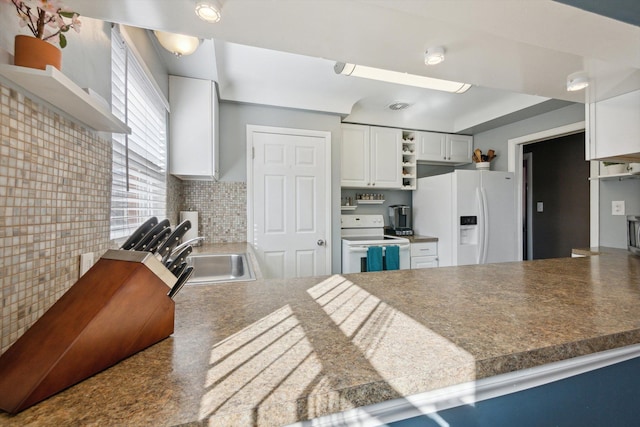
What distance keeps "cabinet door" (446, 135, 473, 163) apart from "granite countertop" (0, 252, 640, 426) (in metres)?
3.19

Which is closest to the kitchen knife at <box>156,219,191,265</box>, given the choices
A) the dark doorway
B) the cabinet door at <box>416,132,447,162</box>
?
the cabinet door at <box>416,132,447,162</box>

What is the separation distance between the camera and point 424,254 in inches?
133

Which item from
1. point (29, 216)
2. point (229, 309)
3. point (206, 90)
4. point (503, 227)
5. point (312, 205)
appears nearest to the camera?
point (29, 216)

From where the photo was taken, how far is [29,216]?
60cm

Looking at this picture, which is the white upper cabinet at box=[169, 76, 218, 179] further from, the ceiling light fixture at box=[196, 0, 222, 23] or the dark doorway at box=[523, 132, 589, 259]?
the dark doorway at box=[523, 132, 589, 259]

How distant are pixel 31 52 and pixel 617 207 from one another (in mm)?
3782

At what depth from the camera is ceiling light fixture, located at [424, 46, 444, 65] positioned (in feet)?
3.51

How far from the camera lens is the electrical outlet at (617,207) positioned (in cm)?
246

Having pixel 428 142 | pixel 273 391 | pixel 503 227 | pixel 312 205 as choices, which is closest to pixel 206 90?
pixel 312 205

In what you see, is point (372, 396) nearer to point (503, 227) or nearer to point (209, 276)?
point (209, 276)

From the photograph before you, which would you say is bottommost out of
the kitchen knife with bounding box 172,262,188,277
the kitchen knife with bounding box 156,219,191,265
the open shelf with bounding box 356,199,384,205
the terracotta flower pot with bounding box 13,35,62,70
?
the kitchen knife with bounding box 172,262,188,277

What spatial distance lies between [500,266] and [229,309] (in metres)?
1.27

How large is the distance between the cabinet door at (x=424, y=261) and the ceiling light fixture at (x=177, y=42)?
295cm

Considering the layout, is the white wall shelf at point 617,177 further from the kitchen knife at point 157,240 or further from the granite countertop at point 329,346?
the kitchen knife at point 157,240
